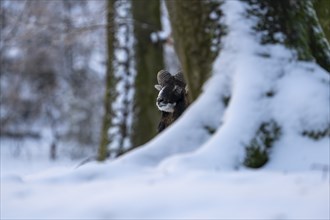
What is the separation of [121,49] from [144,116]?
1179 mm

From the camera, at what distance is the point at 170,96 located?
5719mm

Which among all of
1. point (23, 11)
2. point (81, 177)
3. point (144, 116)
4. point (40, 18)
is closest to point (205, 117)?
point (81, 177)

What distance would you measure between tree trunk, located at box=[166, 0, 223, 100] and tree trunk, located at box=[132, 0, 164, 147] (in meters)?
6.87

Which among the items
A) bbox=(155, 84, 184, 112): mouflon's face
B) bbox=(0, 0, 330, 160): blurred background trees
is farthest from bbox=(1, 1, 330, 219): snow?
bbox=(155, 84, 184, 112): mouflon's face

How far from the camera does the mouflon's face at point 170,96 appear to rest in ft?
18.7

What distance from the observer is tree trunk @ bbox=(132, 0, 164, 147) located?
11172 mm

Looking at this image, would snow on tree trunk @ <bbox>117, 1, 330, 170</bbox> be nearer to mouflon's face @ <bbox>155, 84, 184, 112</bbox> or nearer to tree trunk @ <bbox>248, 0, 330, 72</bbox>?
tree trunk @ <bbox>248, 0, 330, 72</bbox>

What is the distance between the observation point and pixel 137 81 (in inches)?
448

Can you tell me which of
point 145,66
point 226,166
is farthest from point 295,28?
point 145,66

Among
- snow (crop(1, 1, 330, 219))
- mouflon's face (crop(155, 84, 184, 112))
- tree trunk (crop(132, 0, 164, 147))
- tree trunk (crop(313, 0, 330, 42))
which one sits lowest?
snow (crop(1, 1, 330, 219))

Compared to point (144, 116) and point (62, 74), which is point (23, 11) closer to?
point (144, 116)

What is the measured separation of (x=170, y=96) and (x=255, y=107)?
2.23 meters

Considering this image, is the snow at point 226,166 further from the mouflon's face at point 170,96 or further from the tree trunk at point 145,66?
the tree trunk at point 145,66

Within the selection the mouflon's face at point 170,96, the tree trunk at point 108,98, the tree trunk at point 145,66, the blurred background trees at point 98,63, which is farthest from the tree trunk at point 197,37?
the tree trunk at point 145,66
